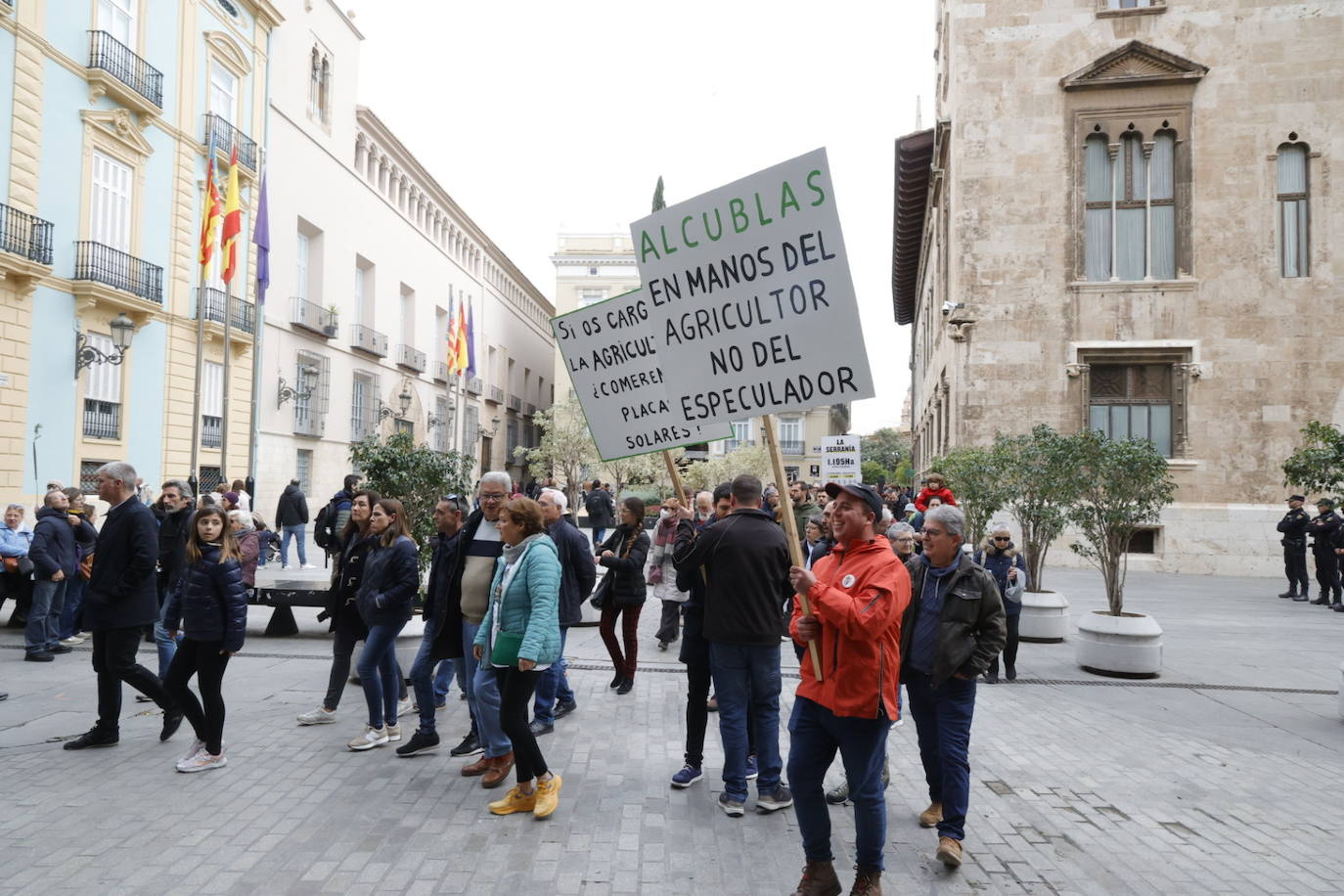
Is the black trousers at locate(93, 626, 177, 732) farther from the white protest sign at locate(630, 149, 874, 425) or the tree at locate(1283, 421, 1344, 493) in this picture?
the tree at locate(1283, 421, 1344, 493)

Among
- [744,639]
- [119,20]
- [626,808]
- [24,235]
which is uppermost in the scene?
[119,20]

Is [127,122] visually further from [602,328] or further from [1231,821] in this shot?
[1231,821]

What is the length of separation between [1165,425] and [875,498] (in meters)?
18.3

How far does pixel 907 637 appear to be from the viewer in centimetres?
469

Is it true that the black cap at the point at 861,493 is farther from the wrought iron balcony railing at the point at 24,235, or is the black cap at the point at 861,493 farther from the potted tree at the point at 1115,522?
the wrought iron balcony railing at the point at 24,235

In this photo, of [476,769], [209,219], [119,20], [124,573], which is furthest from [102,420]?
[476,769]

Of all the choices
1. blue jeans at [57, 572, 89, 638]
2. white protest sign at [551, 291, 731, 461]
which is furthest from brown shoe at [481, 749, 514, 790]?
blue jeans at [57, 572, 89, 638]

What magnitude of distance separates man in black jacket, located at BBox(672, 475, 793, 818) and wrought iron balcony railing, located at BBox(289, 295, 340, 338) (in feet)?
89.9

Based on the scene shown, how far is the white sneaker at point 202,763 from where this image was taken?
5.53m

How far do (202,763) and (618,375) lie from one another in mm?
3619

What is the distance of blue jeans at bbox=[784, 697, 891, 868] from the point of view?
382 cm

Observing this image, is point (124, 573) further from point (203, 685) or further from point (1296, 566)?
point (1296, 566)

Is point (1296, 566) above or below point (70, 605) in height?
above

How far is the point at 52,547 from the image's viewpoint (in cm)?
932
